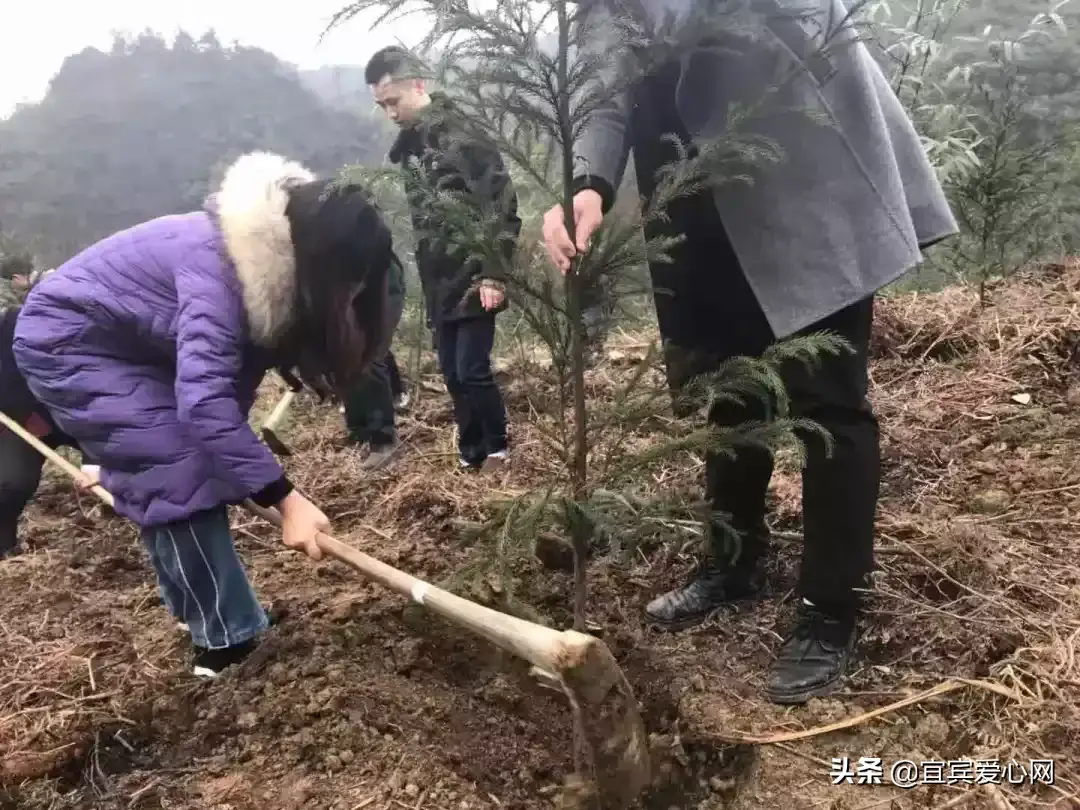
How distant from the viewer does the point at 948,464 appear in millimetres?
3082

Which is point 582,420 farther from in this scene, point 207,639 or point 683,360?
point 207,639

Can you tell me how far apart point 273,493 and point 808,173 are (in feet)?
4.81

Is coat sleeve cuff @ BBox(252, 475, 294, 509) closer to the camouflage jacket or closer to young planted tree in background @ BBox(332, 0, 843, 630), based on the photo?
young planted tree in background @ BBox(332, 0, 843, 630)

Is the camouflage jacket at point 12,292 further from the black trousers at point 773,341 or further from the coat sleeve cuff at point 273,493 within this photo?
the black trousers at point 773,341

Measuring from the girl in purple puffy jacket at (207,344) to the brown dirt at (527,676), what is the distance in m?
0.33

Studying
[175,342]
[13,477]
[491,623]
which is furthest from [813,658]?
[13,477]

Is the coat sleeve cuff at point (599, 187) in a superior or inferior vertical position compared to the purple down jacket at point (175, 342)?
superior

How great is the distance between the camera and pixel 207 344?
1.85m

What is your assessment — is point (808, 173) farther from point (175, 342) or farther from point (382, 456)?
point (382, 456)

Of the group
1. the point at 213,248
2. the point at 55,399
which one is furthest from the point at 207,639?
the point at 213,248

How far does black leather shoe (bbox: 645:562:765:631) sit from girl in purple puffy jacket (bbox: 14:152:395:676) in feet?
3.44

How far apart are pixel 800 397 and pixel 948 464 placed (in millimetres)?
1560

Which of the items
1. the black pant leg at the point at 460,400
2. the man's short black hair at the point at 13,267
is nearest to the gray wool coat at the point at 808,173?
the black pant leg at the point at 460,400

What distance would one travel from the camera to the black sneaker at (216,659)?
238 cm
